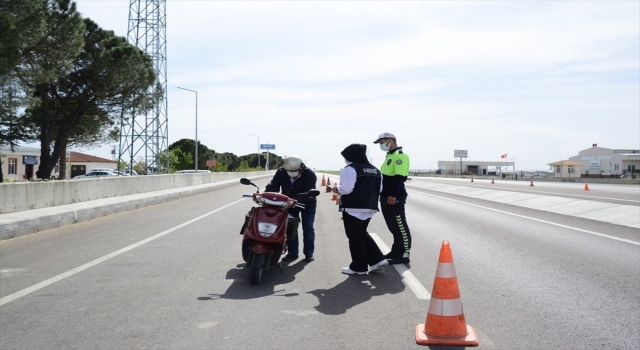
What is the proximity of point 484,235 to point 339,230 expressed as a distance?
9.80ft

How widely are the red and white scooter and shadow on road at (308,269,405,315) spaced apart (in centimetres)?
81

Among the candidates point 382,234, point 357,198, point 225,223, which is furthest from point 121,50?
point 357,198

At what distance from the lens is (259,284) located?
22.4 feet

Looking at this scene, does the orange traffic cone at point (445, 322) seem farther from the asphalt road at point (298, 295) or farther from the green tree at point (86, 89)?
the green tree at point (86, 89)

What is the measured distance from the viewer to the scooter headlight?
6.90 metres

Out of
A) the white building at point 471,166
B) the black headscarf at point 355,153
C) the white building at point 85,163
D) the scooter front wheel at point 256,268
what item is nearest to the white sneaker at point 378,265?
the black headscarf at point 355,153

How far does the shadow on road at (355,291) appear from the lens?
5703mm

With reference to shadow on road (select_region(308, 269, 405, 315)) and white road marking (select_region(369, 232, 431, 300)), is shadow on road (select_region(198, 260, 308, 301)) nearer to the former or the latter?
shadow on road (select_region(308, 269, 405, 315))

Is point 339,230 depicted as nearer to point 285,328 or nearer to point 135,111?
point 285,328

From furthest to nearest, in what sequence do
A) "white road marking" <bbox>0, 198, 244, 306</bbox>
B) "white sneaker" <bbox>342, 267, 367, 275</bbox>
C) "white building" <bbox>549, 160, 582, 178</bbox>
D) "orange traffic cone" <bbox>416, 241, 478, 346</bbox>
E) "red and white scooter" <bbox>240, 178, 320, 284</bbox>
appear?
"white building" <bbox>549, 160, 582, 178</bbox> < "white sneaker" <bbox>342, 267, 367, 275</bbox> < "red and white scooter" <bbox>240, 178, 320, 284</bbox> < "white road marking" <bbox>0, 198, 244, 306</bbox> < "orange traffic cone" <bbox>416, 241, 478, 346</bbox>

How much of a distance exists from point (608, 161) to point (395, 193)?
104702 millimetres

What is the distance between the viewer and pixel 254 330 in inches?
192

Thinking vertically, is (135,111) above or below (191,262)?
above

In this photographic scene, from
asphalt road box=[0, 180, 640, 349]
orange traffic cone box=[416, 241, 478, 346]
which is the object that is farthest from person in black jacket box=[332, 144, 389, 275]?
orange traffic cone box=[416, 241, 478, 346]
